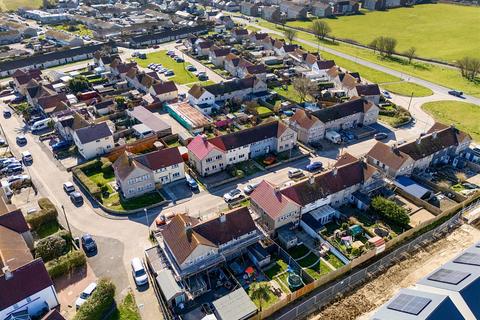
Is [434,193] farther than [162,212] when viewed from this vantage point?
Yes

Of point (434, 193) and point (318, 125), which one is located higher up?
point (318, 125)

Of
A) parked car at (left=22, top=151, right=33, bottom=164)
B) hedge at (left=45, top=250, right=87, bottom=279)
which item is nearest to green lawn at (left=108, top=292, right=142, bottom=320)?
hedge at (left=45, top=250, right=87, bottom=279)

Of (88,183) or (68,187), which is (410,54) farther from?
(68,187)

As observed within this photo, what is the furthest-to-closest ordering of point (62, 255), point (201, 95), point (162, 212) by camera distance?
point (201, 95)
point (162, 212)
point (62, 255)

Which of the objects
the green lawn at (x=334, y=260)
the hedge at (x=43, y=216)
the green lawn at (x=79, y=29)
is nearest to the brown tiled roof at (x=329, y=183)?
the green lawn at (x=334, y=260)

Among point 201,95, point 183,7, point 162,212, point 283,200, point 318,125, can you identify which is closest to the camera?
point 283,200

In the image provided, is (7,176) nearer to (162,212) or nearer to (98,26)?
(162,212)

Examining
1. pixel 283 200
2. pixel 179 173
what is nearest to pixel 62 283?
pixel 179 173

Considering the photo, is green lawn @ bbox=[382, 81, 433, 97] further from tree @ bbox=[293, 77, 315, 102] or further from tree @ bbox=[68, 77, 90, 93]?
tree @ bbox=[68, 77, 90, 93]
